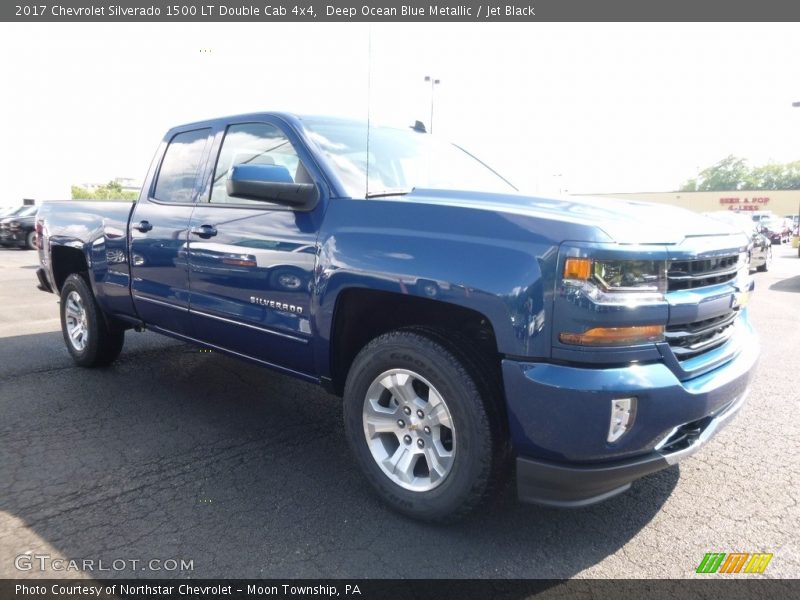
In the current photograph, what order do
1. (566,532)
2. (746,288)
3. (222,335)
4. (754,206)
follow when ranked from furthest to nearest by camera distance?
1. (754,206)
2. (222,335)
3. (746,288)
4. (566,532)

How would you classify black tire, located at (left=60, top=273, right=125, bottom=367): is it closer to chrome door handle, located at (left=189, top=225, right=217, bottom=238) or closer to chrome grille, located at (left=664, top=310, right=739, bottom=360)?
chrome door handle, located at (left=189, top=225, right=217, bottom=238)

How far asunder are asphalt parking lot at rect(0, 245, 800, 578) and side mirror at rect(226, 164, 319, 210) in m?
1.50

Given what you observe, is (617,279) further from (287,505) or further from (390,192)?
(287,505)

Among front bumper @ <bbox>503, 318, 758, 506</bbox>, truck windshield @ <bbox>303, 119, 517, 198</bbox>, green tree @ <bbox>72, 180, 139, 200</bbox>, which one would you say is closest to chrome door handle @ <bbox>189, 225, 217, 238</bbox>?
truck windshield @ <bbox>303, 119, 517, 198</bbox>

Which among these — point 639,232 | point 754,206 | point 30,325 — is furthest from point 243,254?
point 754,206

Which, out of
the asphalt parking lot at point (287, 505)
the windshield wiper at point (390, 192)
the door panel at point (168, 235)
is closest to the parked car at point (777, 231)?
the asphalt parking lot at point (287, 505)

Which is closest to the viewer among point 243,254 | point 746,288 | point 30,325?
point 746,288

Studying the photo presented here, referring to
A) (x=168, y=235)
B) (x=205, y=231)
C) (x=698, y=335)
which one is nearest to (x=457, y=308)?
(x=698, y=335)

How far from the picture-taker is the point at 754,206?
60.6 metres

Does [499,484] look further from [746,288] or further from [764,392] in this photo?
[764,392]

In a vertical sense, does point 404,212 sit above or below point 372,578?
above

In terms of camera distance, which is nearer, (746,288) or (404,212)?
(404,212)

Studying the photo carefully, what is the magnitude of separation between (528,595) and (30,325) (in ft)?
23.1

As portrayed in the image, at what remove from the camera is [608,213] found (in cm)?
258
